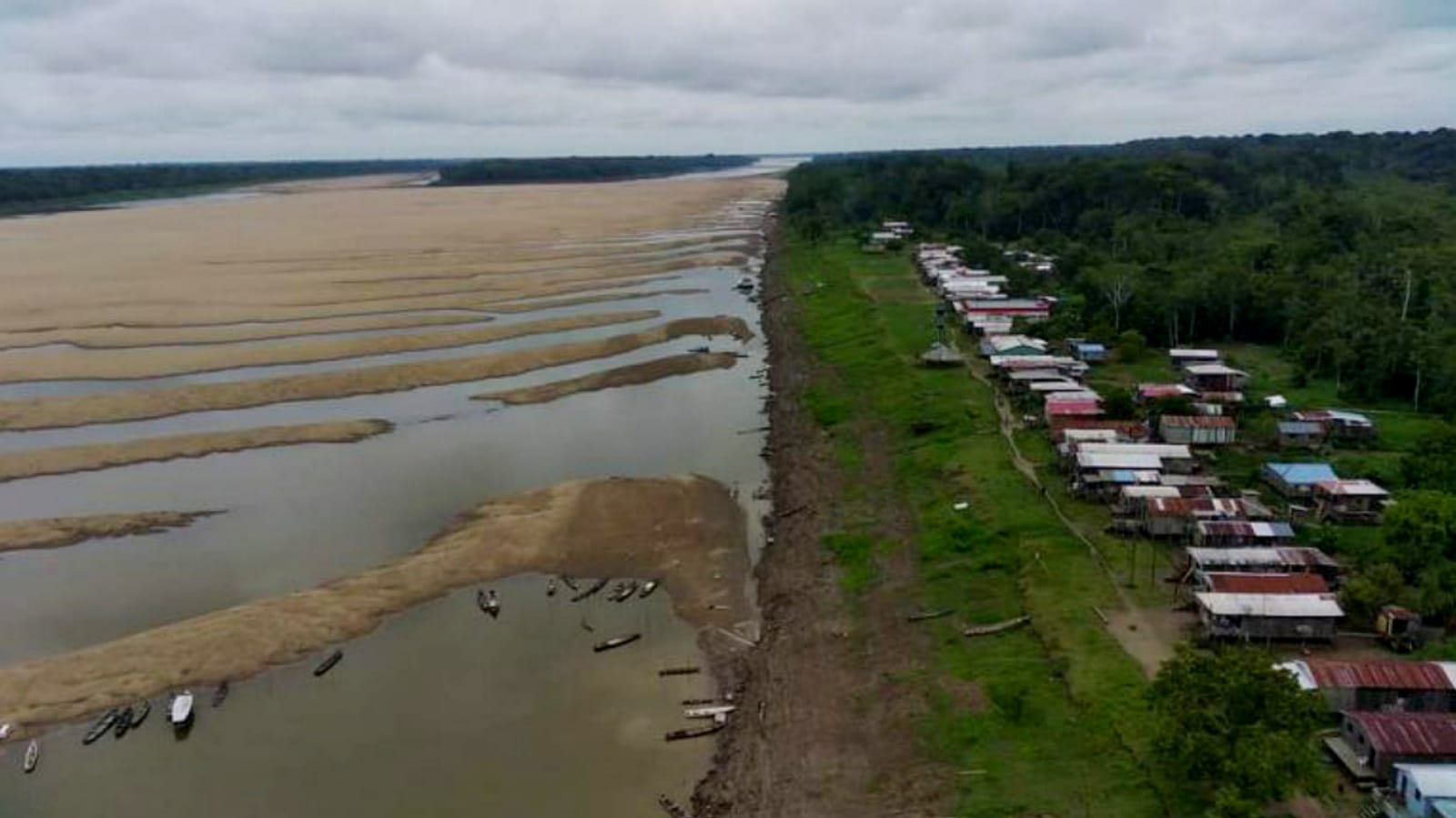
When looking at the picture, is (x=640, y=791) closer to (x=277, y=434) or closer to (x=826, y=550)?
(x=826, y=550)

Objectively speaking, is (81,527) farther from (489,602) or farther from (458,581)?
(489,602)

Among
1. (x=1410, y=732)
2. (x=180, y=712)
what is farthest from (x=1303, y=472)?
(x=180, y=712)

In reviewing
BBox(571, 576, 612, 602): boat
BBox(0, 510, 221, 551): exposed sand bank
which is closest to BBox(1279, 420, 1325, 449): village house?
BBox(571, 576, 612, 602): boat

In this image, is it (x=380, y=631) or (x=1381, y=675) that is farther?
(x=380, y=631)

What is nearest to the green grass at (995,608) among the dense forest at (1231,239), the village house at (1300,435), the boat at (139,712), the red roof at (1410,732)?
the red roof at (1410,732)

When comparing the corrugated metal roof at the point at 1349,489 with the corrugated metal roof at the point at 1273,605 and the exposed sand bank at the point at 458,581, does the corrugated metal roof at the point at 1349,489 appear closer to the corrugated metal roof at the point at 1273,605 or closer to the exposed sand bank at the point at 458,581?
the corrugated metal roof at the point at 1273,605
